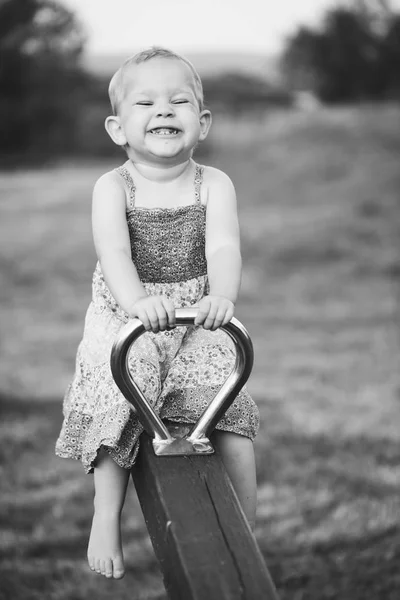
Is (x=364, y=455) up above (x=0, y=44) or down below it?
below

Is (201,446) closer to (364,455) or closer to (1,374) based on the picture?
(364,455)

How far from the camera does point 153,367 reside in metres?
1.47

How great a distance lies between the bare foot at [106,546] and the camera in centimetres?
147

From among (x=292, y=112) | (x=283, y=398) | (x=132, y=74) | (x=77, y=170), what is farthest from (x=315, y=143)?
(x=132, y=74)

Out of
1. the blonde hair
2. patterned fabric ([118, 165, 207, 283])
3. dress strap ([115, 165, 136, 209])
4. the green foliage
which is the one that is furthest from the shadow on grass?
the green foliage

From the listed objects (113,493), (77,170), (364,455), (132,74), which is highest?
(77,170)

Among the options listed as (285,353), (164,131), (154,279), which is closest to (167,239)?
(154,279)

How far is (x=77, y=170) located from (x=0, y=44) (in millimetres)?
1222

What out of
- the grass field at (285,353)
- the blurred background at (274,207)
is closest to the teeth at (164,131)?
the grass field at (285,353)

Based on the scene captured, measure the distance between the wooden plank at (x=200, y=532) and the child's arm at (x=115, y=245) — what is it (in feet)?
0.81

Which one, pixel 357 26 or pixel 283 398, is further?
pixel 357 26

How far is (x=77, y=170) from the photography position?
7383 millimetres

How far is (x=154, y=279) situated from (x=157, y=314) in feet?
1.04

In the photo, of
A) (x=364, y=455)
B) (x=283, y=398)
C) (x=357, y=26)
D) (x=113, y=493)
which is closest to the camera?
(x=113, y=493)
